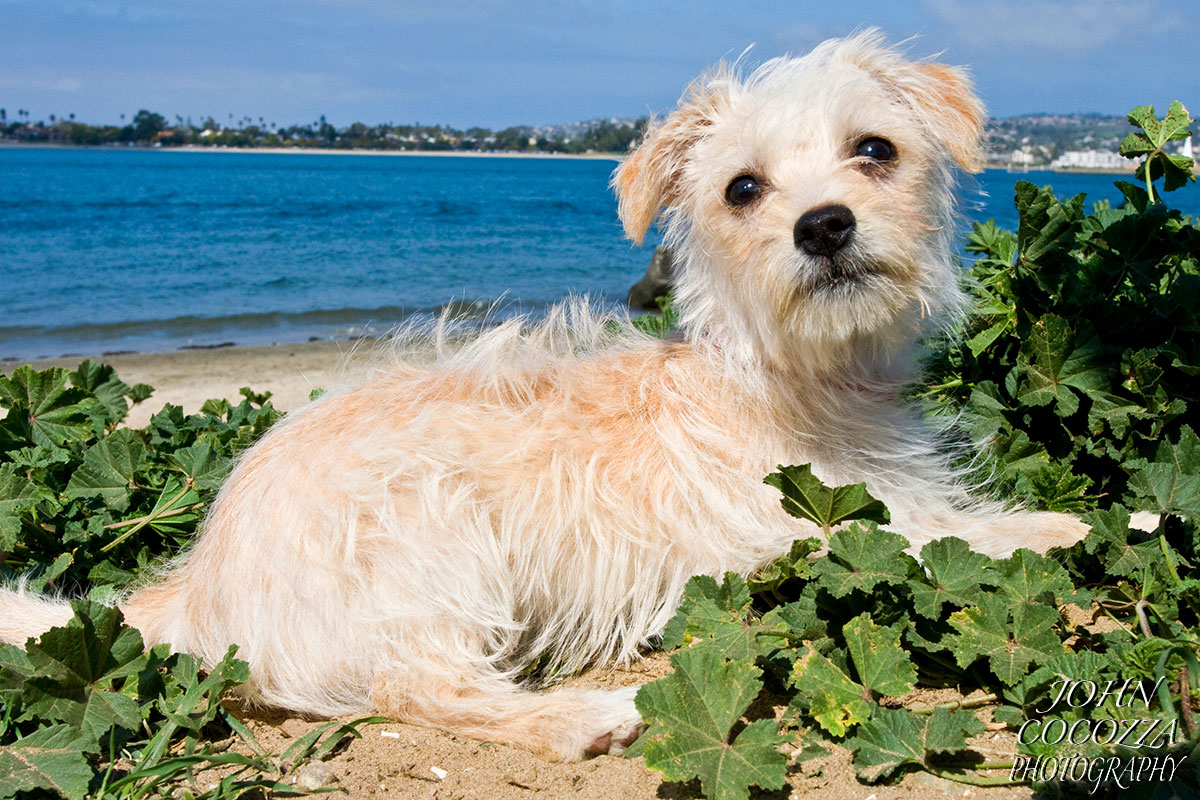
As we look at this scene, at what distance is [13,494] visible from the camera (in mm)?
3477

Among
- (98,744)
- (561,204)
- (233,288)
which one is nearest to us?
(98,744)

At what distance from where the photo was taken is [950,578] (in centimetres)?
265

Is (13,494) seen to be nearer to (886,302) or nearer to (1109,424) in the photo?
(886,302)

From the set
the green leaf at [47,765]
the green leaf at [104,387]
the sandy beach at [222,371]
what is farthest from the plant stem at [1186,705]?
the sandy beach at [222,371]

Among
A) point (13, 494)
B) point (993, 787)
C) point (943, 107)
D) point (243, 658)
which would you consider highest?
point (943, 107)

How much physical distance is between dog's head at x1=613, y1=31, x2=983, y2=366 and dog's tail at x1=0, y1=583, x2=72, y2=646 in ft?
8.49

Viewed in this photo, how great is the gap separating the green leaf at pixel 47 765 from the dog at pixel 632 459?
642 mm

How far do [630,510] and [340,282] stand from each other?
64.5 ft

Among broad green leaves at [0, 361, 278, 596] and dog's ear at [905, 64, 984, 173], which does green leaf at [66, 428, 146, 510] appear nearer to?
broad green leaves at [0, 361, 278, 596]

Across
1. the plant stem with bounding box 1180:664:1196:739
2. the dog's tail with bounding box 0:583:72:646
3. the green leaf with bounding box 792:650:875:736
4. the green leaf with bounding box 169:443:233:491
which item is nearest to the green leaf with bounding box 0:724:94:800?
the dog's tail with bounding box 0:583:72:646

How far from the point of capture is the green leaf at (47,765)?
238 cm

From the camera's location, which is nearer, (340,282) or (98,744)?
(98,744)

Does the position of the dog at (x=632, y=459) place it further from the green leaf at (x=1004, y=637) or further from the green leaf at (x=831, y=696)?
the green leaf at (x=1004, y=637)

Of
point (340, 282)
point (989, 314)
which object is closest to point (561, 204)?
point (340, 282)
